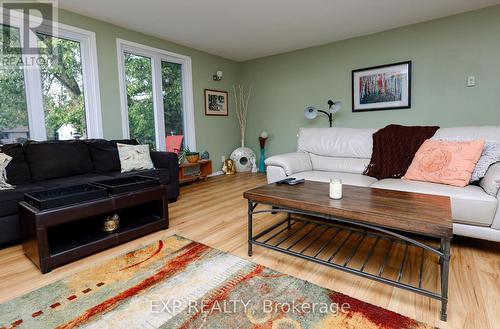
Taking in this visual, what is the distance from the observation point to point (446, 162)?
214cm

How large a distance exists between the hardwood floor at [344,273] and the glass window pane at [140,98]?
1.76 meters

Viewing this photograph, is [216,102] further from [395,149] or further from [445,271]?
[445,271]

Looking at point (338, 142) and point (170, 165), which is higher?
point (338, 142)

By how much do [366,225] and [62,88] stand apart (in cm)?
348

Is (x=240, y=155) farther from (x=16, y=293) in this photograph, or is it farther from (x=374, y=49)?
(x=16, y=293)

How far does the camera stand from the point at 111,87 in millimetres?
3463

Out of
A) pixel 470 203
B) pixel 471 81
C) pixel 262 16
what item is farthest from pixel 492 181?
pixel 262 16

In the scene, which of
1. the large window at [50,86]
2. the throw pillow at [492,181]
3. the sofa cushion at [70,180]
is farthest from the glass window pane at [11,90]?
the throw pillow at [492,181]

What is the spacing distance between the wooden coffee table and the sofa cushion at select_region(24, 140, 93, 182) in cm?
206

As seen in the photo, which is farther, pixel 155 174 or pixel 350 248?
pixel 155 174

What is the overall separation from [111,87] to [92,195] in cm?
209

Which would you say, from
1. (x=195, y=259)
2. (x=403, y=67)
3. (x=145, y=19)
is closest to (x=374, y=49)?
(x=403, y=67)

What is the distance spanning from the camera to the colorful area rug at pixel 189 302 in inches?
48.2

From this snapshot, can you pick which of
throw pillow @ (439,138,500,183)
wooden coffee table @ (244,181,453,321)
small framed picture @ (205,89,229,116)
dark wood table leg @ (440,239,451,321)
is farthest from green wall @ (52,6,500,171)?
dark wood table leg @ (440,239,451,321)
